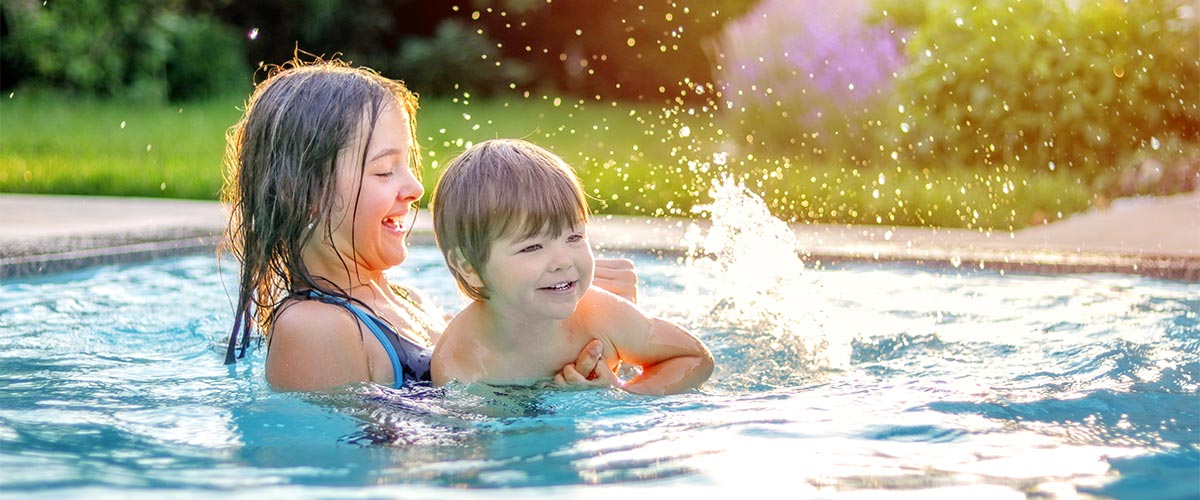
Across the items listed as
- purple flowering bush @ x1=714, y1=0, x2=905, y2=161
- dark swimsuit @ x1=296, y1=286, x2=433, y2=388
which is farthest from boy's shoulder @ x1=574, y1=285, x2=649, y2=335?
purple flowering bush @ x1=714, y1=0, x2=905, y2=161

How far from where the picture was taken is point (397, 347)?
3148 mm

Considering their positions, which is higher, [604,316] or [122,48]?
[122,48]

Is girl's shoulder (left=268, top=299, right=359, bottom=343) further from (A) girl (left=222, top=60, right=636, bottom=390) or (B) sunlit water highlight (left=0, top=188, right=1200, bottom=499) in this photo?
(B) sunlit water highlight (left=0, top=188, right=1200, bottom=499)

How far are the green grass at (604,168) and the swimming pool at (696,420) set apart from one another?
1442mm

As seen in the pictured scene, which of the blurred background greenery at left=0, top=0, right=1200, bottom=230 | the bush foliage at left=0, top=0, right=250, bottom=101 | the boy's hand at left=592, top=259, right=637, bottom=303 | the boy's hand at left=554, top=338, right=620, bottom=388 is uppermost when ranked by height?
the bush foliage at left=0, top=0, right=250, bottom=101

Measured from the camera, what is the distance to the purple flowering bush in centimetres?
948

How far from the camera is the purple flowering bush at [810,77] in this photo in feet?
31.1

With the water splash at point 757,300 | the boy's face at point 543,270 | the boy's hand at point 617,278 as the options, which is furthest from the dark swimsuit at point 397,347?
the water splash at point 757,300

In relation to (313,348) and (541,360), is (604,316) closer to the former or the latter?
(541,360)

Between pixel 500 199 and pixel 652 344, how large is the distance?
0.50m

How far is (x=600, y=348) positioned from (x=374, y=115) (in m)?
0.68

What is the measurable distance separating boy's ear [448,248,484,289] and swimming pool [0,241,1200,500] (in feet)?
0.73

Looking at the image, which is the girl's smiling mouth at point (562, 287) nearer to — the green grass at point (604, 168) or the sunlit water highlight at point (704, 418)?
the sunlit water highlight at point (704, 418)

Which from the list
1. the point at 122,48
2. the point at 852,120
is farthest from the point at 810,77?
the point at 122,48
